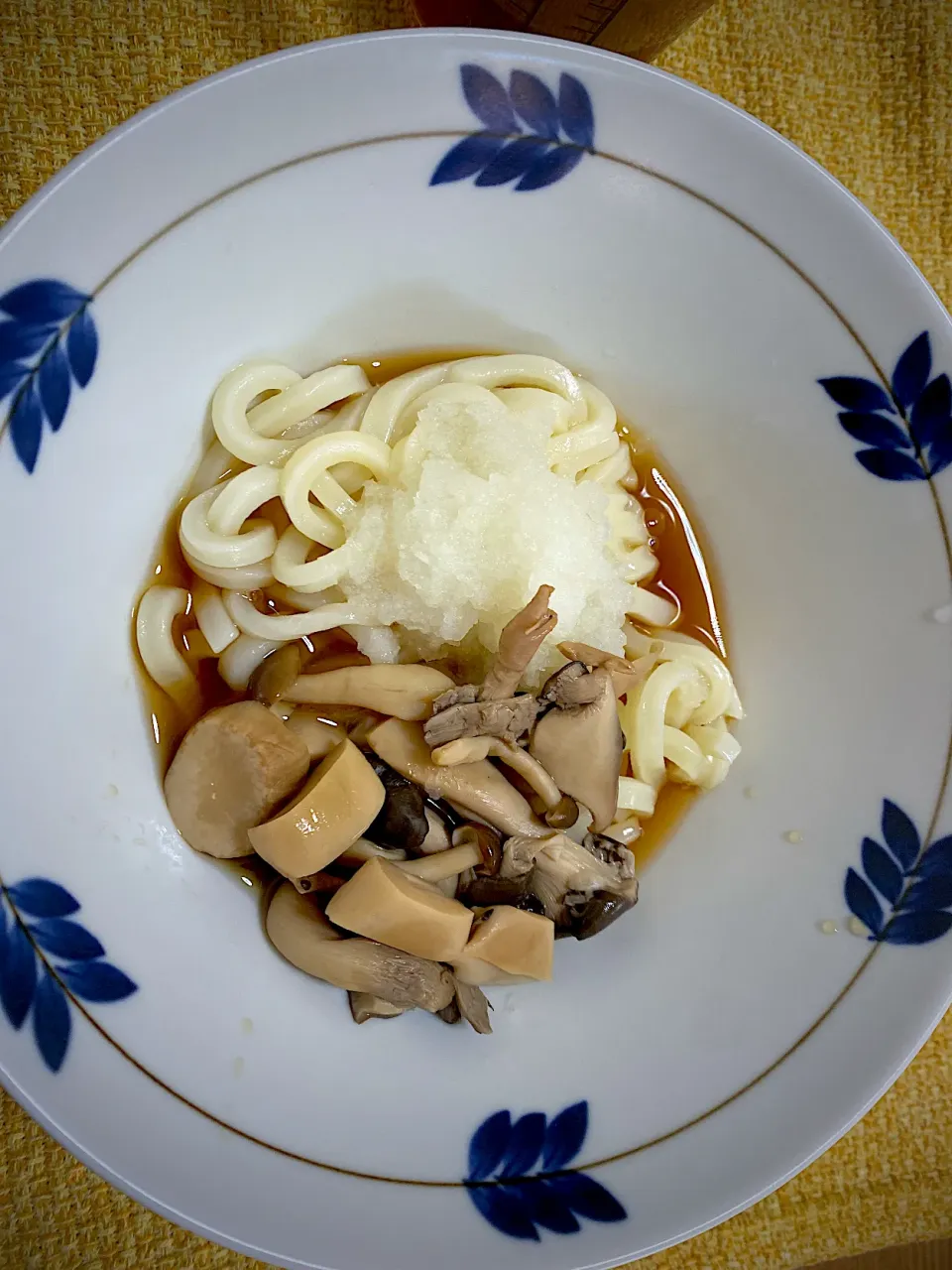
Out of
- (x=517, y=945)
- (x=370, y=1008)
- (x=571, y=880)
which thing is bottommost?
(x=370, y=1008)

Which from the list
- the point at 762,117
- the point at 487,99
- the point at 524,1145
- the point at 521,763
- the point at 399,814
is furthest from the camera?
the point at 762,117

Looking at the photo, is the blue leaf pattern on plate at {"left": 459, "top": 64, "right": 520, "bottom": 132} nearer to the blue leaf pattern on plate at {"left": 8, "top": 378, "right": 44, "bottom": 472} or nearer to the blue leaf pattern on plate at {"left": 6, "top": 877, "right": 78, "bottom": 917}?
the blue leaf pattern on plate at {"left": 8, "top": 378, "right": 44, "bottom": 472}

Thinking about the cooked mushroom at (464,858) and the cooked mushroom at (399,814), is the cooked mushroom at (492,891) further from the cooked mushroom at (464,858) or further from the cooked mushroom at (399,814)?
the cooked mushroom at (399,814)

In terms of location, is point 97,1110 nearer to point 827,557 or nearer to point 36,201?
point 36,201

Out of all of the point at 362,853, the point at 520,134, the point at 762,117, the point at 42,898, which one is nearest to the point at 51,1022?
the point at 42,898

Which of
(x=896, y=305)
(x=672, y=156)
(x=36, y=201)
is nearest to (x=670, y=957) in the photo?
(x=896, y=305)

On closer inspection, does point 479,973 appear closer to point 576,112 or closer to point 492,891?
point 492,891
